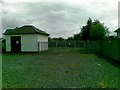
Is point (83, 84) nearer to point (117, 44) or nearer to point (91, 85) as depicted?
point (91, 85)

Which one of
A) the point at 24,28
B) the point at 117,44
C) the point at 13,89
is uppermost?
the point at 24,28

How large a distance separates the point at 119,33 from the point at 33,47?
1264cm

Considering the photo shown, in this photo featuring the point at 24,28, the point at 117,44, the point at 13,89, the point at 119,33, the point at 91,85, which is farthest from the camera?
the point at 24,28

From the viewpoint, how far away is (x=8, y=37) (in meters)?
36.9

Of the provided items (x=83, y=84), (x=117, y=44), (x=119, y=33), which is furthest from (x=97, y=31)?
(x=83, y=84)

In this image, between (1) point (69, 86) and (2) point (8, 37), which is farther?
(2) point (8, 37)

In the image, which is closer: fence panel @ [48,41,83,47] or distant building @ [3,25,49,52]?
distant building @ [3,25,49,52]

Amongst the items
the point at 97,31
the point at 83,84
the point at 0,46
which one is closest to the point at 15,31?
the point at 0,46

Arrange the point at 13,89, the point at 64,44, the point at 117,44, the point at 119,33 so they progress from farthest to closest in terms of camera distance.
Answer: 1. the point at 64,44
2. the point at 119,33
3. the point at 117,44
4. the point at 13,89

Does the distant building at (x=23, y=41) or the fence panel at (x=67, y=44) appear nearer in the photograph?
the distant building at (x=23, y=41)

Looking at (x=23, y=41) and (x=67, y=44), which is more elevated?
(x=23, y=41)

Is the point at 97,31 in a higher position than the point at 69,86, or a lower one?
higher

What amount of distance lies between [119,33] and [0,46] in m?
20.5

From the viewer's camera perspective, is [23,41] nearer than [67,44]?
Yes
